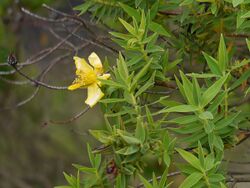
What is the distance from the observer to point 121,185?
1452mm

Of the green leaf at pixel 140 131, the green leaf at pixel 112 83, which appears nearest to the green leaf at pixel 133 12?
the green leaf at pixel 112 83

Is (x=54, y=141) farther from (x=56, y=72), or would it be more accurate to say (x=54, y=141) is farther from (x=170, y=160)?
(x=170, y=160)

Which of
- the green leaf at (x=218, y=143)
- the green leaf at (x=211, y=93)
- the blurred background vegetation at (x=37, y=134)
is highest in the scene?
the green leaf at (x=211, y=93)

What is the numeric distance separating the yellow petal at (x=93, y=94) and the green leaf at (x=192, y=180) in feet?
1.03

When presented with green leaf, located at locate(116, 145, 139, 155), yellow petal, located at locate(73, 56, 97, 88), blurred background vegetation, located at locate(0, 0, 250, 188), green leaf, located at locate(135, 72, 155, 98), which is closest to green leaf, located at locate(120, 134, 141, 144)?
green leaf, located at locate(116, 145, 139, 155)

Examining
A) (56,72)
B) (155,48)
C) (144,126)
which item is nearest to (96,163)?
(144,126)

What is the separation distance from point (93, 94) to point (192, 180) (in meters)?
0.36

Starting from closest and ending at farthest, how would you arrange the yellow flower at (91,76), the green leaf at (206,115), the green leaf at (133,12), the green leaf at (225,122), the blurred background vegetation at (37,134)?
the green leaf at (206,115) → the green leaf at (225,122) → the yellow flower at (91,76) → the green leaf at (133,12) → the blurred background vegetation at (37,134)

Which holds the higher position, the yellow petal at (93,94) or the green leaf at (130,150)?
the yellow petal at (93,94)

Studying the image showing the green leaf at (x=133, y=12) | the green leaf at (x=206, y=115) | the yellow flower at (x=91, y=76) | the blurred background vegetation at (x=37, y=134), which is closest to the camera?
the green leaf at (x=206, y=115)

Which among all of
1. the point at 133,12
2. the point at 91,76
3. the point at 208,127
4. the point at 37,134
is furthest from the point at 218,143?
the point at 37,134

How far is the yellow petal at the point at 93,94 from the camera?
154 cm

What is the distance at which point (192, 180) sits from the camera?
53.6 inches

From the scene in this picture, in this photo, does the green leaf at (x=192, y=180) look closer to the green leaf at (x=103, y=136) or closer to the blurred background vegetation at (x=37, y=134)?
the green leaf at (x=103, y=136)
